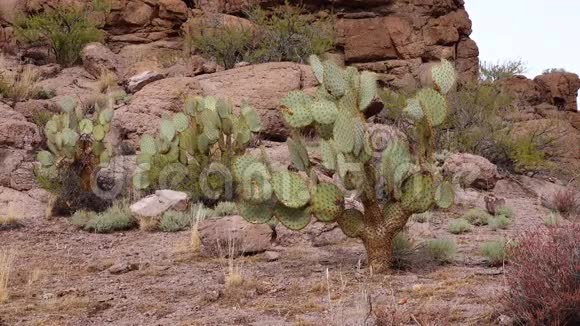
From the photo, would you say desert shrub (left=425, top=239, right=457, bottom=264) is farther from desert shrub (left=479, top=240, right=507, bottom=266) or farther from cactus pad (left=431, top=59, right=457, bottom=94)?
cactus pad (left=431, top=59, right=457, bottom=94)

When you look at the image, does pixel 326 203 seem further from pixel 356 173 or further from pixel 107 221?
pixel 107 221

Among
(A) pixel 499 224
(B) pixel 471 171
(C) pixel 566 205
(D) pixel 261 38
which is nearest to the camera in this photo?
(A) pixel 499 224

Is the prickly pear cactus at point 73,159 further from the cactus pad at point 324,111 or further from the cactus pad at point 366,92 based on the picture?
the cactus pad at point 366,92

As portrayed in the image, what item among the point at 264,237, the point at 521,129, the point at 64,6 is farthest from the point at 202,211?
the point at 64,6

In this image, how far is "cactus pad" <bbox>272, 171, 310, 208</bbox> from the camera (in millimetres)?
6105

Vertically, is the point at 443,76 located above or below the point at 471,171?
above

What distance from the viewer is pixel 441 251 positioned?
6586mm

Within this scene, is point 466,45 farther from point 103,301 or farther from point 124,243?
point 103,301

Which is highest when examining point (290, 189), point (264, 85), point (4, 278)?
point (264, 85)

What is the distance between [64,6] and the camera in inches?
830

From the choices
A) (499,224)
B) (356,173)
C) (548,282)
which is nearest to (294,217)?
(356,173)

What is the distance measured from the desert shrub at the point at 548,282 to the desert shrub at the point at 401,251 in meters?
1.91

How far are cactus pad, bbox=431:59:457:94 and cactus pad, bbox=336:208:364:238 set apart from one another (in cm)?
144

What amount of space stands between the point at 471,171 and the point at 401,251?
6.51 metres
